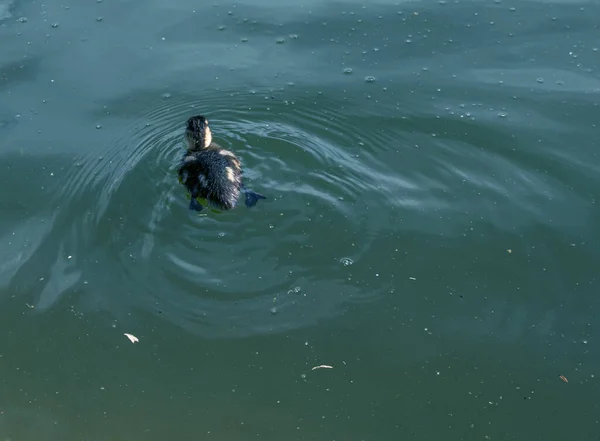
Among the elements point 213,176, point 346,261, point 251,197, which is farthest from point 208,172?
point 346,261

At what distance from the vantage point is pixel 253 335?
221 inches

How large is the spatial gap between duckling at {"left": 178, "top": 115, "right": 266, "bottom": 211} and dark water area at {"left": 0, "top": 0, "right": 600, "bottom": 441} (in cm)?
13

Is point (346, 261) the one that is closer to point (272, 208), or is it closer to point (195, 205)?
point (272, 208)

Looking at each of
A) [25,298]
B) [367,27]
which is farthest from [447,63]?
[25,298]

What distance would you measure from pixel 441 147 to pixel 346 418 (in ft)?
9.94

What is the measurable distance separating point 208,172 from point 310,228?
1033 mm

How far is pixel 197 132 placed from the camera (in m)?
6.96

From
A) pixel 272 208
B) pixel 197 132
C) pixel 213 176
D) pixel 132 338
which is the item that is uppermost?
pixel 197 132

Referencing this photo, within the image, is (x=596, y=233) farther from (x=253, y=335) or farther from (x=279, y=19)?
(x=279, y=19)

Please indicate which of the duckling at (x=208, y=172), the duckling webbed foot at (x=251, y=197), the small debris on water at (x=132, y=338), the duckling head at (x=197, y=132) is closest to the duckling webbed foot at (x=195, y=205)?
the duckling at (x=208, y=172)

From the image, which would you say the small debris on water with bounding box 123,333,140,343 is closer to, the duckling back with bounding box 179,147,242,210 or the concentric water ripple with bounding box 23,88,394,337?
the concentric water ripple with bounding box 23,88,394,337

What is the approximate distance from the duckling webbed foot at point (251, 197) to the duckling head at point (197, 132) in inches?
30.4

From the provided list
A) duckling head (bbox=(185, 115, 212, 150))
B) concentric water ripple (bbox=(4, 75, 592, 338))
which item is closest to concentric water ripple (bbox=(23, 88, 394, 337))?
concentric water ripple (bbox=(4, 75, 592, 338))

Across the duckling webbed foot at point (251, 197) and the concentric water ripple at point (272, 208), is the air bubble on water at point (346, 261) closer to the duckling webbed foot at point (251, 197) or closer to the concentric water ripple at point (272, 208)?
the concentric water ripple at point (272, 208)
